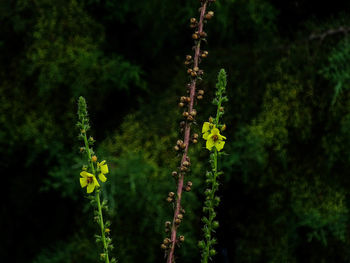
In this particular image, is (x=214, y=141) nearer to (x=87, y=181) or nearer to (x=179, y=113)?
(x=87, y=181)

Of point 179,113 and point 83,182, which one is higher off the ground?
point 179,113

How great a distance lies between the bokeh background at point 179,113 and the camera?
170 centimetres

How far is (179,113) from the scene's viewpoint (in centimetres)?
176

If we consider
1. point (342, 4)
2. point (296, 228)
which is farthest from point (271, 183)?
point (342, 4)

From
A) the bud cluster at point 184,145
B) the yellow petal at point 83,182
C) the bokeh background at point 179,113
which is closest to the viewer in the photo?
the bud cluster at point 184,145

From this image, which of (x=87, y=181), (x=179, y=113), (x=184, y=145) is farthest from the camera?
(x=179, y=113)

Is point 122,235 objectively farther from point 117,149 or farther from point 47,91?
point 47,91

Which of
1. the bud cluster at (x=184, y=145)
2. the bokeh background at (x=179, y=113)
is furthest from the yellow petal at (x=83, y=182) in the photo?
the bokeh background at (x=179, y=113)

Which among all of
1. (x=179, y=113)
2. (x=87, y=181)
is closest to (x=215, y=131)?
(x=87, y=181)

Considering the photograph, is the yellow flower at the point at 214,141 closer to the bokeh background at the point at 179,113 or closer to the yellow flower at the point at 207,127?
the yellow flower at the point at 207,127

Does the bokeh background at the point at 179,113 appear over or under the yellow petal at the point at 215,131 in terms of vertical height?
over

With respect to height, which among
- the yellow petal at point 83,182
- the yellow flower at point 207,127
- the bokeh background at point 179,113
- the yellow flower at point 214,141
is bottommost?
the yellow petal at point 83,182

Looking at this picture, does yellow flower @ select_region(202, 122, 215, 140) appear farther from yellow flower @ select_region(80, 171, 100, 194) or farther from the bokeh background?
the bokeh background

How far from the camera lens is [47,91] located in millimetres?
1841
